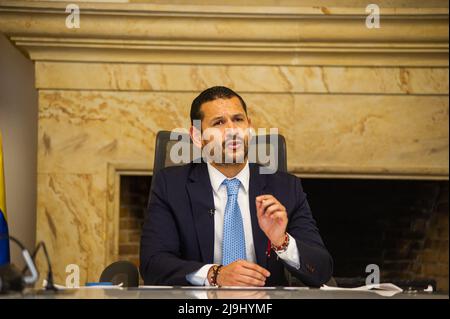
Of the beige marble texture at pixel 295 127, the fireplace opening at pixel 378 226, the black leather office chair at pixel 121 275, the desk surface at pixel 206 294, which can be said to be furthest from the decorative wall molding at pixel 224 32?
the desk surface at pixel 206 294

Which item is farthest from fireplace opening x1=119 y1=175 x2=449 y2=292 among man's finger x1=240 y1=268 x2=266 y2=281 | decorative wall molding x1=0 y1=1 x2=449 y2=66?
man's finger x1=240 y1=268 x2=266 y2=281

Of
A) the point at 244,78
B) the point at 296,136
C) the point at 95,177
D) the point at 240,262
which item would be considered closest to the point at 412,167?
the point at 296,136

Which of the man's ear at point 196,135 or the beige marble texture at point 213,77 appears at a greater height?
the beige marble texture at point 213,77

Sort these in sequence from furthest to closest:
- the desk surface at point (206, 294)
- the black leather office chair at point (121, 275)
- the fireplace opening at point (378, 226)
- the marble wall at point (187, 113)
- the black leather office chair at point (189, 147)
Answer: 1. the fireplace opening at point (378, 226)
2. the marble wall at point (187, 113)
3. the black leather office chair at point (189, 147)
4. the black leather office chair at point (121, 275)
5. the desk surface at point (206, 294)

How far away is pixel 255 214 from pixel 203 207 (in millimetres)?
157

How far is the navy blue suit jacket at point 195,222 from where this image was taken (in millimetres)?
2186

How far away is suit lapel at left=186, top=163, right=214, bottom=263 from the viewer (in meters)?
2.26

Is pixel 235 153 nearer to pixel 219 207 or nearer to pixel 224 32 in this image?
pixel 219 207

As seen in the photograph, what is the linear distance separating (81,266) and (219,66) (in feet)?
3.55

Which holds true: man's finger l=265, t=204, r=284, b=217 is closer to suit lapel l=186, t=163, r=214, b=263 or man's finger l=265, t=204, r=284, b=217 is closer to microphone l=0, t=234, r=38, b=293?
suit lapel l=186, t=163, r=214, b=263

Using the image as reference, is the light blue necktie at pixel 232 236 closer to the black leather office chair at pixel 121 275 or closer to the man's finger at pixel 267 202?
the black leather office chair at pixel 121 275

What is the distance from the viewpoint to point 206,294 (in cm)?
139

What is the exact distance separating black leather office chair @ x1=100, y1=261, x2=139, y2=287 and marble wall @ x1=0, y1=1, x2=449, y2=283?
1329 mm

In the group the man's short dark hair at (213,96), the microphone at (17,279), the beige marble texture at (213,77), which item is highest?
the beige marble texture at (213,77)
